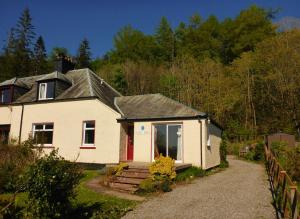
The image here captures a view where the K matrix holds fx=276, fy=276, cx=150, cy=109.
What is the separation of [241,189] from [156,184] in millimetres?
3529

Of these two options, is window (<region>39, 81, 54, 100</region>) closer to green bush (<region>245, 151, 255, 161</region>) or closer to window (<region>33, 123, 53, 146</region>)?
window (<region>33, 123, 53, 146</region>)

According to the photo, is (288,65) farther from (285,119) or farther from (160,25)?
(160,25)

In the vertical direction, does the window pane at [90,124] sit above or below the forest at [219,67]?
below

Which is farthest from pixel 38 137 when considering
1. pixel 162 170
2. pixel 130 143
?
pixel 162 170

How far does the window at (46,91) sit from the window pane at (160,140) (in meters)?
8.55

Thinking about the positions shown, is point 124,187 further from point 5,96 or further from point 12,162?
point 5,96

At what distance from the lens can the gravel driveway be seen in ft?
26.3

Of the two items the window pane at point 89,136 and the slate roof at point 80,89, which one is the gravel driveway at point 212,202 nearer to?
the window pane at point 89,136

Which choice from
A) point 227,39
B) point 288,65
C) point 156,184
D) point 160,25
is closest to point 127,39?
point 160,25

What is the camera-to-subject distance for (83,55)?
5741cm

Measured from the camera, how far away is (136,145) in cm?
1664

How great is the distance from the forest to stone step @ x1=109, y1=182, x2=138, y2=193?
2221 centimetres

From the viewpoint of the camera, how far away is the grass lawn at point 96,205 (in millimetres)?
8055

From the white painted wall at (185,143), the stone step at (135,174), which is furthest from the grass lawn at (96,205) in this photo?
the white painted wall at (185,143)
